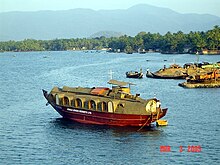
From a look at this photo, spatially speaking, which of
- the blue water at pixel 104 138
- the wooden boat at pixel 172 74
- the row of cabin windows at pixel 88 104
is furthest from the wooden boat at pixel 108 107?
the wooden boat at pixel 172 74

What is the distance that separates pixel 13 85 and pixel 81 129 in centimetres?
3887

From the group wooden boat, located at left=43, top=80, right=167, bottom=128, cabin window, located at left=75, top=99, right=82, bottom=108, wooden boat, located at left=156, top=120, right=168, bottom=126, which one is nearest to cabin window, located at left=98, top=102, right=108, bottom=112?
wooden boat, located at left=43, top=80, right=167, bottom=128

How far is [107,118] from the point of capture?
41.8m

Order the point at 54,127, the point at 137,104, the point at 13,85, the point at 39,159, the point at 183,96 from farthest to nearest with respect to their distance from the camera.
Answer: the point at 13,85
the point at 183,96
the point at 54,127
the point at 137,104
the point at 39,159

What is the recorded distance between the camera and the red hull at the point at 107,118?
134 ft

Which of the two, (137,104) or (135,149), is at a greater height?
(137,104)

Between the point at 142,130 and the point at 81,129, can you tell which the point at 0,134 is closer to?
the point at 81,129

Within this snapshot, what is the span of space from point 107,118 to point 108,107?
127 centimetres

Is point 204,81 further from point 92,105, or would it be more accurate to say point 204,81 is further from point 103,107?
point 103,107

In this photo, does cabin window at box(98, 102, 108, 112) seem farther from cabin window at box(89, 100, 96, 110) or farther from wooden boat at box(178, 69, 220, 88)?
wooden boat at box(178, 69, 220, 88)

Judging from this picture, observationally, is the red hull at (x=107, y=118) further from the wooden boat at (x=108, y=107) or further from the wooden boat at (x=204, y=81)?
the wooden boat at (x=204, y=81)

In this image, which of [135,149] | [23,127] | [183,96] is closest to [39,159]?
[135,149]

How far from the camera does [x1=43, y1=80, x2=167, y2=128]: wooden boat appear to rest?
40.4 m

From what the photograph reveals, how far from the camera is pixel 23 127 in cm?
4284
